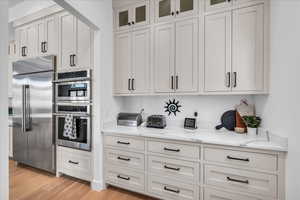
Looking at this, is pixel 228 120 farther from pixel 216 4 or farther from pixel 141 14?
pixel 141 14

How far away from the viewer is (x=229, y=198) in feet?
5.25

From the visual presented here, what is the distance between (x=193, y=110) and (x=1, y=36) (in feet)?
7.22

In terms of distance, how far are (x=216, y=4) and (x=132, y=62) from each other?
52.4 inches

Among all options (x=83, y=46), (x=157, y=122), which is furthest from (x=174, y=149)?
(x=83, y=46)

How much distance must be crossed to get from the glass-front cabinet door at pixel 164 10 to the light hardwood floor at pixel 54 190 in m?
2.46

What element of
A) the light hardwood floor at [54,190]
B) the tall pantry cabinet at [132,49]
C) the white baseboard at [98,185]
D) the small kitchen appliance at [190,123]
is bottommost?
the light hardwood floor at [54,190]

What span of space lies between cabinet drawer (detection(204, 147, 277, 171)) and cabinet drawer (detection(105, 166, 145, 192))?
908mm

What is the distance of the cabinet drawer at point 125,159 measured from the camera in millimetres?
2035

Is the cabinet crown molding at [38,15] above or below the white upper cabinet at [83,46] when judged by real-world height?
above

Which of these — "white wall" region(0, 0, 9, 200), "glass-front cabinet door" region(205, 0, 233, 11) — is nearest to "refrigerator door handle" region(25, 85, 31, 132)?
"white wall" region(0, 0, 9, 200)

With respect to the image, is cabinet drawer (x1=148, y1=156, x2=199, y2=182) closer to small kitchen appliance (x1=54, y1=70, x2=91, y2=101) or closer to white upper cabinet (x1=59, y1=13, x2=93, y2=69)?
small kitchen appliance (x1=54, y1=70, x2=91, y2=101)

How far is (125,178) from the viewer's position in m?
2.14

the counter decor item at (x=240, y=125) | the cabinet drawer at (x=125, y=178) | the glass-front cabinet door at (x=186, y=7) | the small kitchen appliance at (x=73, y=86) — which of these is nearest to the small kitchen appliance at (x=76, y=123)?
the small kitchen appliance at (x=73, y=86)

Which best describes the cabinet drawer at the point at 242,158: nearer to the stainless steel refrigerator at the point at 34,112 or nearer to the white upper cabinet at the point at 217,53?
the white upper cabinet at the point at 217,53
